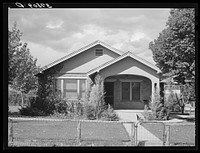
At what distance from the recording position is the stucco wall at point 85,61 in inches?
797

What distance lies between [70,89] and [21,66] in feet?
14.6

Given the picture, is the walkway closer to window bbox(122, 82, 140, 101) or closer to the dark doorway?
window bbox(122, 82, 140, 101)

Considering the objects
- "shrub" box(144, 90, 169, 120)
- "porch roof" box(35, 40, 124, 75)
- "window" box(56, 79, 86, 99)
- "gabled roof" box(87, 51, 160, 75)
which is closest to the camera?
"shrub" box(144, 90, 169, 120)

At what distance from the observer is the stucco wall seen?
20.2 metres

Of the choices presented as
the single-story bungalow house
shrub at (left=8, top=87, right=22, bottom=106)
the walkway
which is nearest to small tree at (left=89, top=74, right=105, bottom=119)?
the walkway

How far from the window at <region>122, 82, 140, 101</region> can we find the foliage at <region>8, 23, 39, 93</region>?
25.2 feet

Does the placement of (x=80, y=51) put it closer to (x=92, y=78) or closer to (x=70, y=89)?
(x=92, y=78)

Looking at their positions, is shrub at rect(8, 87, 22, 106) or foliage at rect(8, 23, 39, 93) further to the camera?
shrub at rect(8, 87, 22, 106)

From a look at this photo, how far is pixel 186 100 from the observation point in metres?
20.9

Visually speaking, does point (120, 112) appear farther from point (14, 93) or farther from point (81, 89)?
point (14, 93)

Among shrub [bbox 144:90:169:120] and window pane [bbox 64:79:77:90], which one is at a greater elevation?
window pane [bbox 64:79:77:90]

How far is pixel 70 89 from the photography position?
20.1m

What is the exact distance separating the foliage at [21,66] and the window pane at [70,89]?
3.53 meters

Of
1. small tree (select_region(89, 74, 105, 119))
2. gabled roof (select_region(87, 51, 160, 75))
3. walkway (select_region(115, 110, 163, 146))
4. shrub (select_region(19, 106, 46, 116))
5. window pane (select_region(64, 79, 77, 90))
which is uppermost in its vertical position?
gabled roof (select_region(87, 51, 160, 75))
